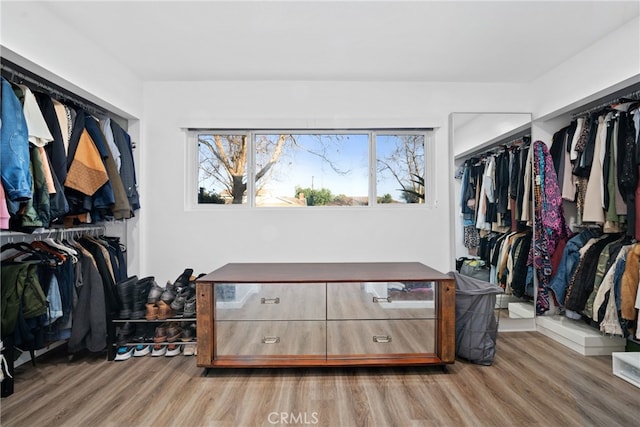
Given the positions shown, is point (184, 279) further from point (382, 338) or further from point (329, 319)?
point (382, 338)

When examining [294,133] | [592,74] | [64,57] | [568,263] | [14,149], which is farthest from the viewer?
[294,133]

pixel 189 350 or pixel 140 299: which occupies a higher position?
pixel 140 299

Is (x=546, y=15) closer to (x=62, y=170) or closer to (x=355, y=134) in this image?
(x=355, y=134)

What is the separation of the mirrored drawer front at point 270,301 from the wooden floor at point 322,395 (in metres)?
0.41

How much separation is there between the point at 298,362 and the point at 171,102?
2565 millimetres

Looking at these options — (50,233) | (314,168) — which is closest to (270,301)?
(314,168)

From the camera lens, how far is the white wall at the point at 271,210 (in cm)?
295

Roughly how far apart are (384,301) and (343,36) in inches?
75.4

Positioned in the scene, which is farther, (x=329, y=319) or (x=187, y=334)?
(x=187, y=334)

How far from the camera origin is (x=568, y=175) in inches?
106

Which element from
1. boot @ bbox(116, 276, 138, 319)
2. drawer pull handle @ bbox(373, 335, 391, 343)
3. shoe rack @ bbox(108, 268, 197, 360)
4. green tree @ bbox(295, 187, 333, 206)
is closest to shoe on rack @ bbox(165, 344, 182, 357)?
shoe rack @ bbox(108, 268, 197, 360)

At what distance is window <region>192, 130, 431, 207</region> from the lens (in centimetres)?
312

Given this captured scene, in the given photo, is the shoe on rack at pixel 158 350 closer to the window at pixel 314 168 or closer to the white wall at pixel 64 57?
the window at pixel 314 168

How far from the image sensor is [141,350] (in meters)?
2.45
